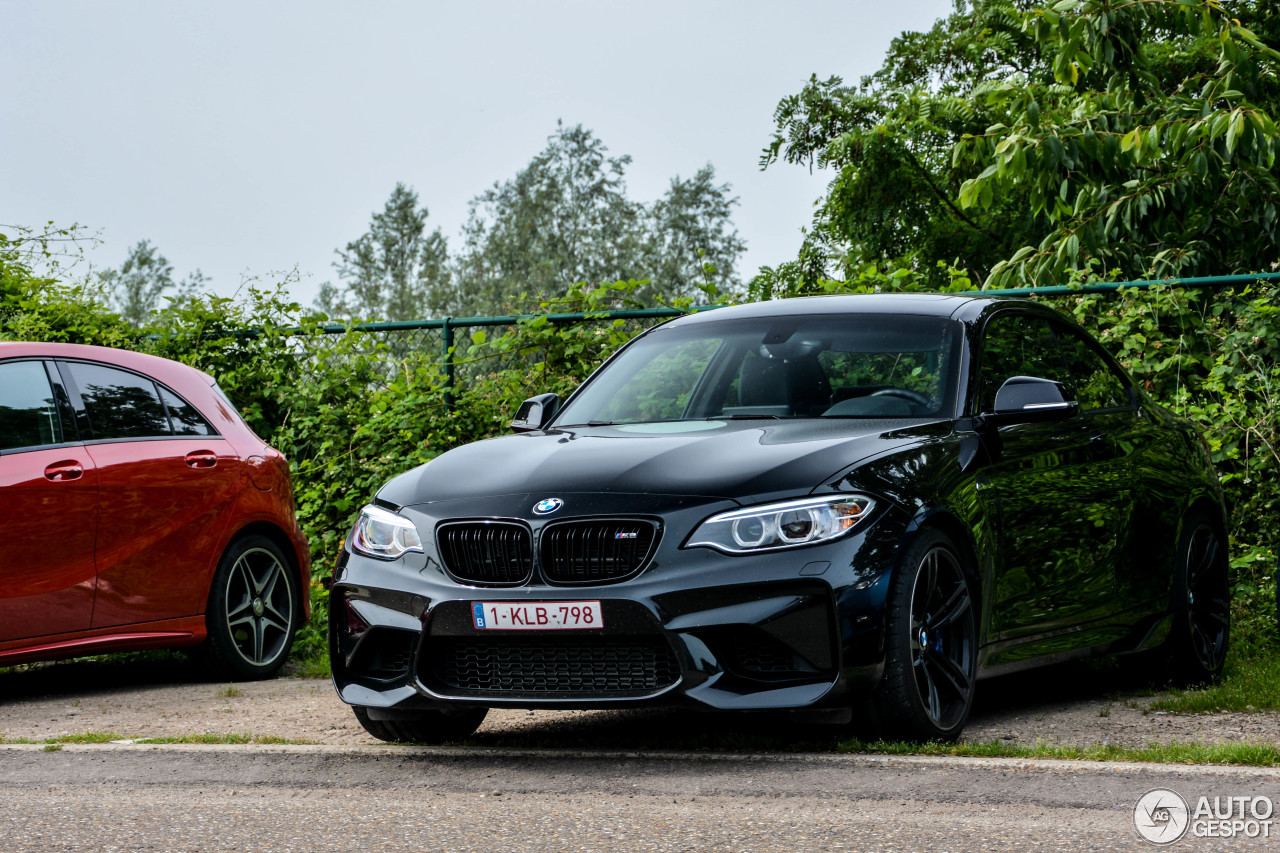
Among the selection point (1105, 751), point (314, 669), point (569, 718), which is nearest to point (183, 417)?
point (314, 669)

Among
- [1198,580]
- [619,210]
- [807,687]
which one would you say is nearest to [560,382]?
[1198,580]

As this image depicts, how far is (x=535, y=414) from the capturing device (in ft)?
21.8

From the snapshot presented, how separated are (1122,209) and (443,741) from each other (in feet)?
27.9

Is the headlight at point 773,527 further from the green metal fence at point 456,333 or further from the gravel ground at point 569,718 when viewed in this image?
the green metal fence at point 456,333

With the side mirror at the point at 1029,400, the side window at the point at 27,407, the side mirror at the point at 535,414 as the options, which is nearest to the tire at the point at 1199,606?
the side mirror at the point at 1029,400

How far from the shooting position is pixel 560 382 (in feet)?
37.7

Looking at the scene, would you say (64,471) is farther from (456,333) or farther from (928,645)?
(456,333)

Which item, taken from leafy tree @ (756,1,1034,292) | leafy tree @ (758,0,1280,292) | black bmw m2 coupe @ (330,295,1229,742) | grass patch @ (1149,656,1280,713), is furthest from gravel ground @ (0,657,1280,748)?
leafy tree @ (756,1,1034,292)

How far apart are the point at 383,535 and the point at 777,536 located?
1433 millimetres

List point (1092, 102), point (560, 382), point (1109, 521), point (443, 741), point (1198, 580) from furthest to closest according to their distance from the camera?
point (1092, 102) < point (560, 382) < point (1198, 580) < point (1109, 521) < point (443, 741)

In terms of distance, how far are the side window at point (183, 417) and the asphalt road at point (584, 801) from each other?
9.09 feet

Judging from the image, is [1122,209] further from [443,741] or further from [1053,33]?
[443,741]

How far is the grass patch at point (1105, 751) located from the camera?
499 centimetres

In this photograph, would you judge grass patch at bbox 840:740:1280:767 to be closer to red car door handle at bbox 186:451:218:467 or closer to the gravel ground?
the gravel ground
